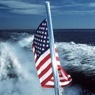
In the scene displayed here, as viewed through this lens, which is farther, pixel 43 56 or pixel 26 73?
pixel 26 73

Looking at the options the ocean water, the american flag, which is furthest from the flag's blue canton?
the ocean water

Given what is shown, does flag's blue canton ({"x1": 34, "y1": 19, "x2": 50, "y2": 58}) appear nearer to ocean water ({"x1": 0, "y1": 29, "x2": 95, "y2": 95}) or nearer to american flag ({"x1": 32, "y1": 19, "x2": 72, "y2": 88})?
american flag ({"x1": 32, "y1": 19, "x2": 72, "y2": 88})

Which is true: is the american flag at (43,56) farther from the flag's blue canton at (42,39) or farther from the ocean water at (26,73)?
the ocean water at (26,73)

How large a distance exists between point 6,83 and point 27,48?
16.4 feet

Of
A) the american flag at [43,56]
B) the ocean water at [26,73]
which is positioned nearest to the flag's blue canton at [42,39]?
the american flag at [43,56]

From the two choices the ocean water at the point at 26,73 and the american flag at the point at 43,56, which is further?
the ocean water at the point at 26,73

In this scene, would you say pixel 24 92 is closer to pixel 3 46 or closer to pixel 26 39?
pixel 3 46

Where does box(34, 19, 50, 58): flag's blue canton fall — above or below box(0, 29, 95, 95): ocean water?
above

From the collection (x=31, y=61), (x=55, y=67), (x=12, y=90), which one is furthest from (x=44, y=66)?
(x=31, y=61)

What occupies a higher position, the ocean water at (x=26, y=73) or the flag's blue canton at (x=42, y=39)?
the flag's blue canton at (x=42, y=39)

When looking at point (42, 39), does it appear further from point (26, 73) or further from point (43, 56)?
point (26, 73)

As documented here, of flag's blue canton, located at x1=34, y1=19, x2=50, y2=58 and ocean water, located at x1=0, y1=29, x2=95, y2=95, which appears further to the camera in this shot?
ocean water, located at x1=0, y1=29, x2=95, y2=95

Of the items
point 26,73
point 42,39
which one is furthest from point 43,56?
point 26,73

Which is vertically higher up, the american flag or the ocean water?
the american flag
